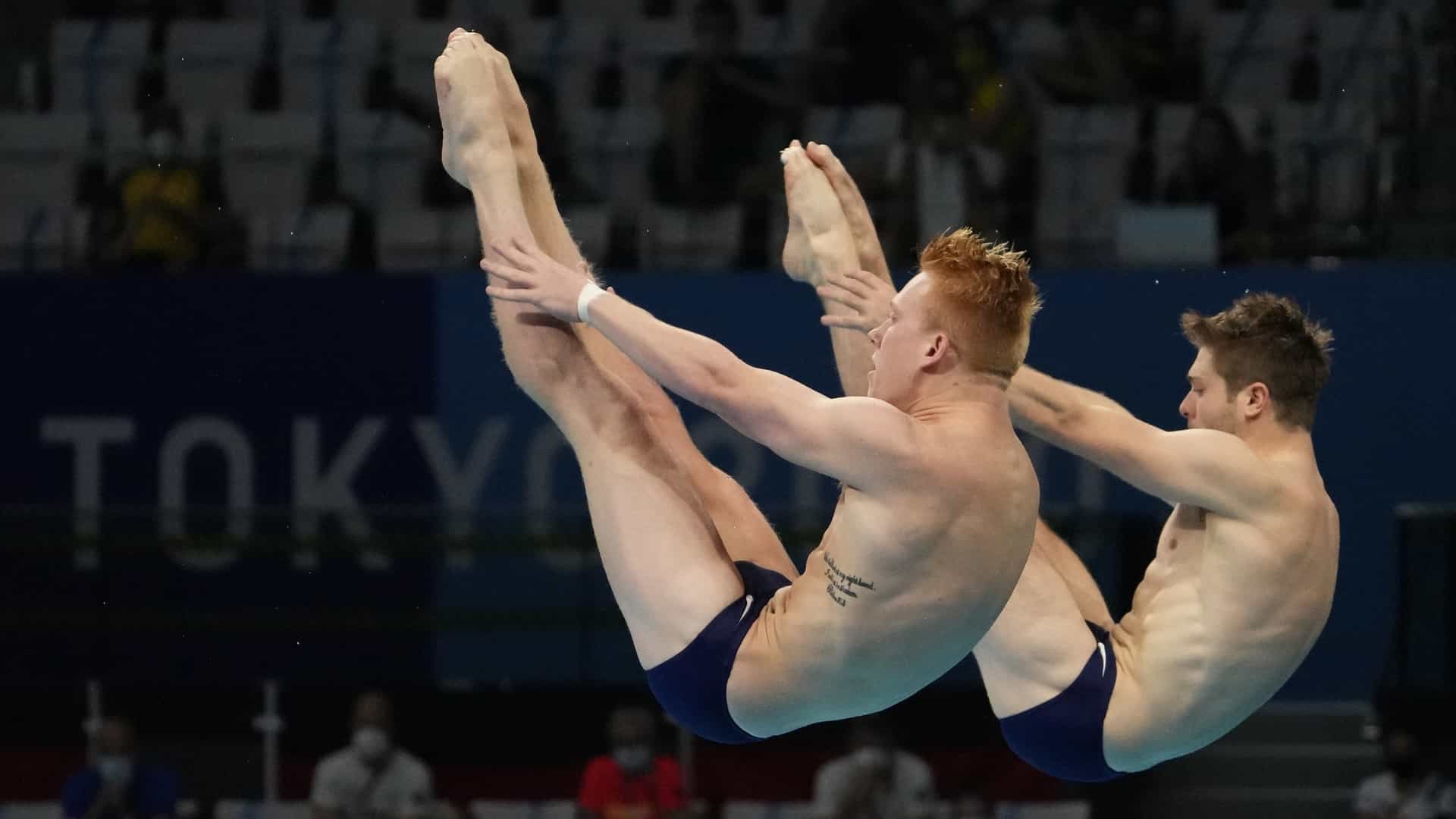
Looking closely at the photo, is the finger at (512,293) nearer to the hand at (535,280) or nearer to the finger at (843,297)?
the hand at (535,280)

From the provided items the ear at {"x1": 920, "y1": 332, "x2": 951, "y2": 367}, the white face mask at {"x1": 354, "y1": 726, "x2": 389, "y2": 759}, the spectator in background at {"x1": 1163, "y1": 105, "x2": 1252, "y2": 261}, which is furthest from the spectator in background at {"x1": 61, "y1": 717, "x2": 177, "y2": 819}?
the ear at {"x1": 920, "y1": 332, "x2": 951, "y2": 367}

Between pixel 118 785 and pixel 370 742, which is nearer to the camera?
pixel 118 785

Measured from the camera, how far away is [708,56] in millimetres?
9828

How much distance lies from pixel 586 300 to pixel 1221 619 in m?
1.74

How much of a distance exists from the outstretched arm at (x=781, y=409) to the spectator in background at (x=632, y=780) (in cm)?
499

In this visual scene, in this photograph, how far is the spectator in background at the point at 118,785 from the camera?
884cm

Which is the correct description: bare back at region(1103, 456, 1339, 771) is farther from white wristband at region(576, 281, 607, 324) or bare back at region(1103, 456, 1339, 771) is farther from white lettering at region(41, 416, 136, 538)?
white lettering at region(41, 416, 136, 538)

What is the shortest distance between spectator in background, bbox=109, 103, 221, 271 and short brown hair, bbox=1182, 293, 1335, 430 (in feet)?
20.6

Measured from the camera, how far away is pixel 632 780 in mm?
8984

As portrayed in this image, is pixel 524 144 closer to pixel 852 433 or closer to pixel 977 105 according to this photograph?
pixel 852 433

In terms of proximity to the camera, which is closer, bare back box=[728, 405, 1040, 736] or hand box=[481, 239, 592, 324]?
bare back box=[728, 405, 1040, 736]

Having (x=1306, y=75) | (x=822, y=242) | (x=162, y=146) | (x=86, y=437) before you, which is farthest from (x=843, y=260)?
(x=1306, y=75)

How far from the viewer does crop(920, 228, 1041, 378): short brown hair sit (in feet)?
14.1

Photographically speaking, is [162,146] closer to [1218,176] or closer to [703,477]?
[1218,176]
